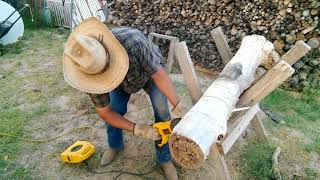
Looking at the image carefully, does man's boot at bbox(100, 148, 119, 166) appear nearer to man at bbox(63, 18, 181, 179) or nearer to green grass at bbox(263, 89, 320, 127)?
man at bbox(63, 18, 181, 179)

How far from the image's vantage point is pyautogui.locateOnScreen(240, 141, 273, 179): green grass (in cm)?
331

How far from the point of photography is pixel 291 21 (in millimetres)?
4801

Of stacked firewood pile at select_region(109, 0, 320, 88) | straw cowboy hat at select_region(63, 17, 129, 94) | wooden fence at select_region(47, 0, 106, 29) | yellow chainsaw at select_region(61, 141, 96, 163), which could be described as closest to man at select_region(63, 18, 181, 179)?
straw cowboy hat at select_region(63, 17, 129, 94)

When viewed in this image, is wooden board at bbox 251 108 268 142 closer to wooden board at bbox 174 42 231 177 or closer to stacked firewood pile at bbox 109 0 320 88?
wooden board at bbox 174 42 231 177

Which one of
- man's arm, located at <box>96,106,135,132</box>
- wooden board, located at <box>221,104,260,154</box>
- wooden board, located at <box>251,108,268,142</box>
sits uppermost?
man's arm, located at <box>96,106,135,132</box>

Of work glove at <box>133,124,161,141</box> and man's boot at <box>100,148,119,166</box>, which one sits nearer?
work glove at <box>133,124,161,141</box>

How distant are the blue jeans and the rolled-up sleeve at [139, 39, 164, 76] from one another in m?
0.26

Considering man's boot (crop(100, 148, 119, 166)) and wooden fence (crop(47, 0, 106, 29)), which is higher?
man's boot (crop(100, 148, 119, 166))

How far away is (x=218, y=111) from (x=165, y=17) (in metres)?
4.12

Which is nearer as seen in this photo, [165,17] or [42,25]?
[165,17]

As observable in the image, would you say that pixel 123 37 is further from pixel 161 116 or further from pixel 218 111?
pixel 218 111

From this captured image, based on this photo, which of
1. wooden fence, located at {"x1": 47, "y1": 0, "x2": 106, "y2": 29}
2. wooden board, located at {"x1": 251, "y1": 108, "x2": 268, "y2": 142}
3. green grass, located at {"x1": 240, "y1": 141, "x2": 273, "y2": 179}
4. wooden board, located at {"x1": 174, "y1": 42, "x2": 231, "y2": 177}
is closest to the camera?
wooden board, located at {"x1": 174, "y1": 42, "x2": 231, "y2": 177}

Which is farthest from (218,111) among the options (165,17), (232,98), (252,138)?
(165,17)

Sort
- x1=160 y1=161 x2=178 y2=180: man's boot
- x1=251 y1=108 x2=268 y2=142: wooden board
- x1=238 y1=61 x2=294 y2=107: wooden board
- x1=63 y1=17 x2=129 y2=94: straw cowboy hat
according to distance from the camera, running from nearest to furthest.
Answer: x1=63 y1=17 x2=129 y2=94: straw cowboy hat < x1=238 y1=61 x2=294 y2=107: wooden board < x1=160 y1=161 x2=178 y2=180: man's boot < x1=251 y1=108 x2=268 y2=142: wooden board
